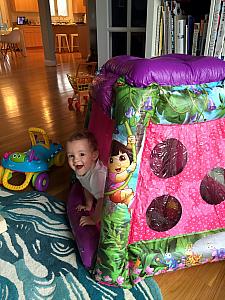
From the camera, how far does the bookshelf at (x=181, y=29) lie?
45.8 inches

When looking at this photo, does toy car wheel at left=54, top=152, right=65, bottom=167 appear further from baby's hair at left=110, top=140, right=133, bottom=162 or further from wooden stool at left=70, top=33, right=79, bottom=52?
wooden stool at left=70, top=33, right=79, bottom=52

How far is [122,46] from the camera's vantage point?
1.66 metres

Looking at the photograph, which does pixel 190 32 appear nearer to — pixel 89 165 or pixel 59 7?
pixel 89 165

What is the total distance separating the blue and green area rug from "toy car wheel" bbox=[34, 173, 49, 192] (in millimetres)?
112

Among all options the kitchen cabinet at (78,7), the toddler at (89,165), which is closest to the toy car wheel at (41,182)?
the toddler at (89,165)

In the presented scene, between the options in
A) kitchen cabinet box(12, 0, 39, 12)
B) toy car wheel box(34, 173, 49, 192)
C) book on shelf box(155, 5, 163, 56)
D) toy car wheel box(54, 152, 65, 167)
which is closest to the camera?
book on shelf box(155, 5, 163, 56)

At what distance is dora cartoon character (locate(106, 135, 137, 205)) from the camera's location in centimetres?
80

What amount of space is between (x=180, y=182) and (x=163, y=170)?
0.08m

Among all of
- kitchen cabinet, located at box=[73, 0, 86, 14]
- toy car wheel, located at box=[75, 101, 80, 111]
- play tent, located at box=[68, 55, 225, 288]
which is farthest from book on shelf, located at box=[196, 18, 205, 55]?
kitchen cabinet, located at box=[73, 0, 86, 14]

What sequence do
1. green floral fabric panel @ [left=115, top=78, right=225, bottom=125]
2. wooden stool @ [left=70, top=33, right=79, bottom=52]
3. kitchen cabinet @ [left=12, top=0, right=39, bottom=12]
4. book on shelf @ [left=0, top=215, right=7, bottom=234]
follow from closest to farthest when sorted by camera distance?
green floral fabric panel @ [left=115, top=78, right=225, bottom=125]
book on shelf @ [left=0, top=215, right=7, bottom=234]
wooden stool @ [left=70, top=33, right=79, bottom=52]
kitchen cabinet @ [left=12, top=0, right=39, bottom=12]

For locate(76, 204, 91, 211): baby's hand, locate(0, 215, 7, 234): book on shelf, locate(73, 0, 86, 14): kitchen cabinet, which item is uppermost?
locate(73, 0, 86, 14): kitchen cabinet

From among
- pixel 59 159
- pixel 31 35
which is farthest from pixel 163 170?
pixel 31 35

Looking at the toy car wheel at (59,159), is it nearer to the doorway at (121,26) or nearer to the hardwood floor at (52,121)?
the hardwood floor at (52,121)

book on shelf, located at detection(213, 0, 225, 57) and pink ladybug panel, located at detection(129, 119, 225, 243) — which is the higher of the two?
book on shelf, located at detection(213, 0, 225, 57)
